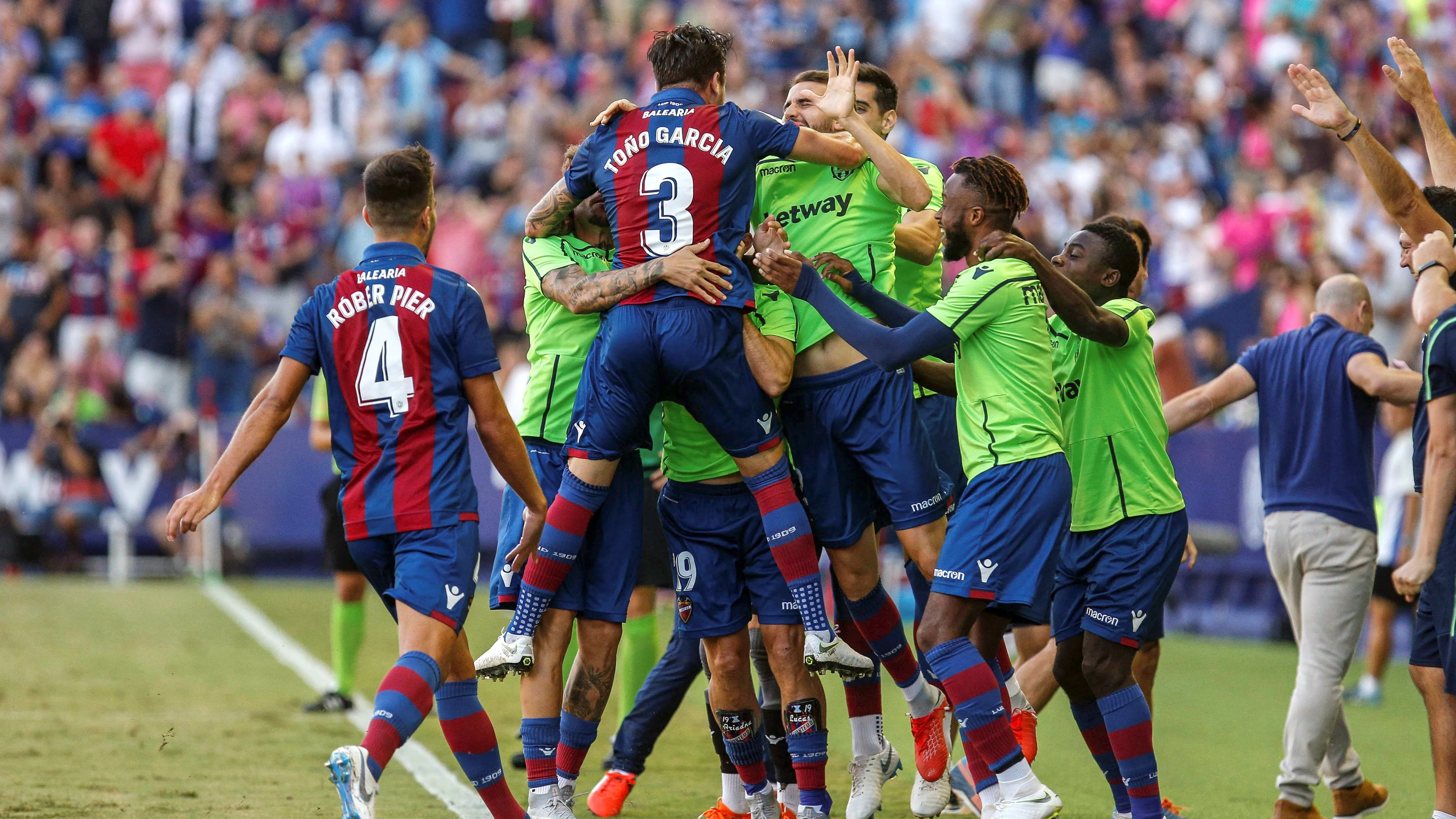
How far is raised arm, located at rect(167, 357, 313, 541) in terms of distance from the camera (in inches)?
210

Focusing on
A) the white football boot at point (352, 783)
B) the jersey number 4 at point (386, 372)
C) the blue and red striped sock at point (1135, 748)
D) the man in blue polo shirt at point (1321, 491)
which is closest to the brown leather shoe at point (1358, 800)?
the man in blue polo shirt at point (1321, 491)

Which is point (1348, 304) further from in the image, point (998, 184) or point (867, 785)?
point (867, 785)

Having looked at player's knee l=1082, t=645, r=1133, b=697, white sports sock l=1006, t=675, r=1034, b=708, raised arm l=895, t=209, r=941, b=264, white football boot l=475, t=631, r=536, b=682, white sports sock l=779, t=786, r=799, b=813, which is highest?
raised arm l=895, t=209, r=941, b=264

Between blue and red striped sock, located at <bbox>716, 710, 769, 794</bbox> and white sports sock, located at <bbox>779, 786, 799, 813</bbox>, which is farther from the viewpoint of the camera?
white sports sock, located at <bbox>779, 786, 799, 813</bbox>

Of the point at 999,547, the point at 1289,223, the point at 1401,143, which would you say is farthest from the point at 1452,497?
the point at 1401,143

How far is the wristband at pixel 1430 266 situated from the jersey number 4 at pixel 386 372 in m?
3.82

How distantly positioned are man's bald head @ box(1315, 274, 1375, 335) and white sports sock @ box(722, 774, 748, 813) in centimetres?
335

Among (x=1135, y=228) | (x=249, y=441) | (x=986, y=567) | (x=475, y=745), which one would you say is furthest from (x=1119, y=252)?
(x=249, y=441)

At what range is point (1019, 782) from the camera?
564 cm

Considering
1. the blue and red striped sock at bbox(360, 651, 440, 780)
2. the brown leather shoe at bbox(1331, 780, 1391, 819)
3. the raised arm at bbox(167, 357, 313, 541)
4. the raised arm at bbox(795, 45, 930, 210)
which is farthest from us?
the brown leather shoe at bbox(1331, 780, 1391, 819)

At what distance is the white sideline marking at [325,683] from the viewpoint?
688 centimetres

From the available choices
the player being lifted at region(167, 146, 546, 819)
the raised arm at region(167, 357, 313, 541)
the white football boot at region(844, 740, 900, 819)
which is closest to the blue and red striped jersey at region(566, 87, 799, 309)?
the player being lifted at region(167, 146, 546, 819)

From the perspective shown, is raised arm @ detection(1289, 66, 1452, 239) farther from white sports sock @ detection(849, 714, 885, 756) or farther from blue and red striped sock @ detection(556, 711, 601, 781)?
blue and red striped sock @ detection(556, 711, 601, 781)

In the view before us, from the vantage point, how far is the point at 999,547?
5738 millimetres
